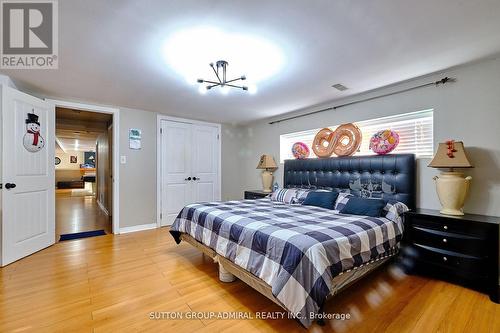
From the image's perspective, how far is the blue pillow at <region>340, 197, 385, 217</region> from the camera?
2.42 m

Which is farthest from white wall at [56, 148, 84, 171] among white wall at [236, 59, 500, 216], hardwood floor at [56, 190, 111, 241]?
white wall at [236, 59, 500, 216]

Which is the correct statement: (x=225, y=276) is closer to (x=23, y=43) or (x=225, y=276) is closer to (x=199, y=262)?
(x=199, y=262)

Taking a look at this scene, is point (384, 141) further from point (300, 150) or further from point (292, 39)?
point (292, 39)

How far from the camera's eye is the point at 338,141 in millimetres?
3510

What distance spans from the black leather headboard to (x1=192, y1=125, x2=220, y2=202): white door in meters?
2.06

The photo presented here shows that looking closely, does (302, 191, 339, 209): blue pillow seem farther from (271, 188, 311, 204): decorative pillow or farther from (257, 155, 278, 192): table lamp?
(257, 155, 278, 192): table lamp

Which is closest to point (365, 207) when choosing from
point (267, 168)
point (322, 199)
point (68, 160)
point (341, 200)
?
point (341, 200)

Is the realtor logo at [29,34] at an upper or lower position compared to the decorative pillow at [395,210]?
upper

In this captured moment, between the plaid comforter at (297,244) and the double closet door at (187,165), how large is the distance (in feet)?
6.76

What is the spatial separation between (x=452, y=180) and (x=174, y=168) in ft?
14.3

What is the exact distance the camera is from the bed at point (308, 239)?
146cm

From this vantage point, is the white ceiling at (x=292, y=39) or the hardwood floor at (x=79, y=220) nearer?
the white ceiling at (x=292, y=39)

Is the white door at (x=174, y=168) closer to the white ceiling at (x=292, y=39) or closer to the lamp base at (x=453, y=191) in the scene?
the white ceiling at (x=292, y=39)

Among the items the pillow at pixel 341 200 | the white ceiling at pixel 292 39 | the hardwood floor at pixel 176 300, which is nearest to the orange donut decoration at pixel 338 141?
the white ceiling at pixel 292 39
